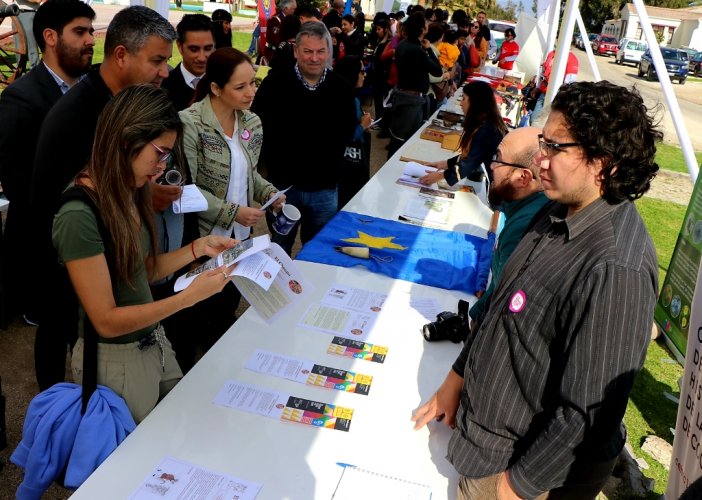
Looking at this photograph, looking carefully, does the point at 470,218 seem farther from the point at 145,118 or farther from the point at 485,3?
the point at 485,3

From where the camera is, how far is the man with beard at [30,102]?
7.69 feet

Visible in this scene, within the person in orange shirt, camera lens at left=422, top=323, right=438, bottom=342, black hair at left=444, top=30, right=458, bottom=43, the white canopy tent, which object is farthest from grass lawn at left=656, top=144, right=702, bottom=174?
camera lens at left=422, top=323, right=438, bottom=342

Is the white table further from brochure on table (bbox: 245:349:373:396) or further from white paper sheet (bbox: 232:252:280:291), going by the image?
white paper sheet (bbox: 232:252:280:291)

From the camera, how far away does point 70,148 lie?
193cm

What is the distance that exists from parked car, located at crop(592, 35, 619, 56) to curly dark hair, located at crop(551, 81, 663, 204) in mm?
39878

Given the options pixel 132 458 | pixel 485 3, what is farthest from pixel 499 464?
pixel 485 3

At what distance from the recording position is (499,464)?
1.28m

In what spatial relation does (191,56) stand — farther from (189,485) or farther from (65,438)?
(189,485)

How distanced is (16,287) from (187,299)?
1.26 meters

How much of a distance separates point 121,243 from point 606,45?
134ft

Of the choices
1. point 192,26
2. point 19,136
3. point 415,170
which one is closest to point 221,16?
point 192,26

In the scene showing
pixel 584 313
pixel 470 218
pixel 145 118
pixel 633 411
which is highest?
pixel 145 118

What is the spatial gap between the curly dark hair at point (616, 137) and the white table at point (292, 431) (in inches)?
34.3

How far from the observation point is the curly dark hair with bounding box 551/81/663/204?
1.15m
